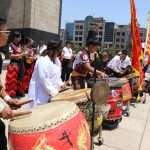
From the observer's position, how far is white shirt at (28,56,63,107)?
496 cm

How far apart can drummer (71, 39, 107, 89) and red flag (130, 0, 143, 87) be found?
2388 millimetres

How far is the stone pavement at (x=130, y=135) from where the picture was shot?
5699mm

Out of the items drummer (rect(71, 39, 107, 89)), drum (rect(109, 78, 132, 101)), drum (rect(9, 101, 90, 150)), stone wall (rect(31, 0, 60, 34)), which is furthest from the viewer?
stone wall (rect(31, 0, 60, 34))

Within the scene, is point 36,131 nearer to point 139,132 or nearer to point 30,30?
point 139,132

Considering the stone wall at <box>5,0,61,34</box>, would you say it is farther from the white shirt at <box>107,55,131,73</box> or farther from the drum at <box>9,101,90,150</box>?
the drum at <box>9,101,90,150</box>

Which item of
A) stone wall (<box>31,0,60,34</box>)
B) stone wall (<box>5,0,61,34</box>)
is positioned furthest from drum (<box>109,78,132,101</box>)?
stone wall (<box>31,0,60,34</box>)

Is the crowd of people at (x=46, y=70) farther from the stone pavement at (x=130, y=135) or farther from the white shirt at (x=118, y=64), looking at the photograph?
the stone pavement at (x=130, y=135)

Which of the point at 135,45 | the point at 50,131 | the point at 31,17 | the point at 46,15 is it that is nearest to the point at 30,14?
the point at 31,17

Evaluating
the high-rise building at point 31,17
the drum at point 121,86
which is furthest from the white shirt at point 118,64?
the high-rise building at point 31,17

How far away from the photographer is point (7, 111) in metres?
3.09

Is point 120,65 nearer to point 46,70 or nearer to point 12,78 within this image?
point 12,78

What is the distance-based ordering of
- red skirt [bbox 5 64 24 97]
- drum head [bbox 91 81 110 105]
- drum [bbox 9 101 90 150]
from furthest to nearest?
1. red skirt [bbox 5 64 24 97]
2. drum head [bbox 91 81 110 105]
3. drum [bbox 9 101 90 150]

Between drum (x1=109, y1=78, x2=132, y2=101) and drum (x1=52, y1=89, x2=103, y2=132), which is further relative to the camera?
drum (x1=109, y1=78, x2=132, y2=101)

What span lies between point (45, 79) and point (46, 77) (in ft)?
0.10
